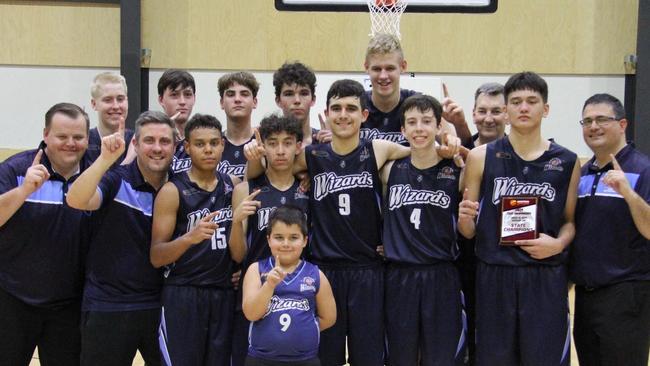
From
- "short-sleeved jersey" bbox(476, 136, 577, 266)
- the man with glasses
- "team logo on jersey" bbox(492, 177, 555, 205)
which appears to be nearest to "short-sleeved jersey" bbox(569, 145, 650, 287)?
the man with glasses

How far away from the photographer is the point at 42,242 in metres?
3.71

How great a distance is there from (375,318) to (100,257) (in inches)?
59.9

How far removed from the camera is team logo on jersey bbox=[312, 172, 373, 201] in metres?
3.91

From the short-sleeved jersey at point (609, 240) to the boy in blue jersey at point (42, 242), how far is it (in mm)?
2733

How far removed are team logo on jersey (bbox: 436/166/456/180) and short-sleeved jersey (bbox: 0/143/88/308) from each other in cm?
201

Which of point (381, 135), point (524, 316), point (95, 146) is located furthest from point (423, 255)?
point (95, 146)

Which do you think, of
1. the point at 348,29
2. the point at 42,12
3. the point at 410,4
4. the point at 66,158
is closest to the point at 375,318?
the point at 66,158

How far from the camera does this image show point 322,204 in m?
3.91

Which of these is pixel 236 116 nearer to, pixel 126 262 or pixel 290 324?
pixel 126 262

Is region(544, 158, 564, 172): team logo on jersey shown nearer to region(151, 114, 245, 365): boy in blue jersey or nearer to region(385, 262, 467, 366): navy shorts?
region(385, 262, 467, 366): navy shorts

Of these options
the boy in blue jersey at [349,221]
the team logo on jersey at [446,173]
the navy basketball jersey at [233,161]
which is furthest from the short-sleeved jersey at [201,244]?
the team logo on jersey at [446,173]

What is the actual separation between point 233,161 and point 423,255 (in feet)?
4.48

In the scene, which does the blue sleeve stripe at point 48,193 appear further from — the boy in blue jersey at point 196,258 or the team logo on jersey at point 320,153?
the team logo on jersey at point 320,153

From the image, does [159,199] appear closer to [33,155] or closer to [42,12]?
[33,155]
